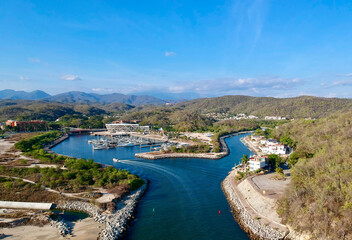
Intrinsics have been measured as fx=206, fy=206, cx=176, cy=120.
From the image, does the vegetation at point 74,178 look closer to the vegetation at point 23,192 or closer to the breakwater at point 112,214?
the vegetation at point 23,192

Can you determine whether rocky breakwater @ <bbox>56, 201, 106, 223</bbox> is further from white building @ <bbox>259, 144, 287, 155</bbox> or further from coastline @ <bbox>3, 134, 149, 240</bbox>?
white building @ <bbox>259, 144, 287, 155</bbox>

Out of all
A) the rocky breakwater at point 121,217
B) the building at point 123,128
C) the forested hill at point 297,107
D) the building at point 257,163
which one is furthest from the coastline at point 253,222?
the forested hill at point 297,107

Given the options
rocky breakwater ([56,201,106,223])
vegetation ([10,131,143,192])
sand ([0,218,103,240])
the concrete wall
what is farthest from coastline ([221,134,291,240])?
the concrete wall

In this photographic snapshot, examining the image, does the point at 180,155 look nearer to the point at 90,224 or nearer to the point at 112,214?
the point at 112,214

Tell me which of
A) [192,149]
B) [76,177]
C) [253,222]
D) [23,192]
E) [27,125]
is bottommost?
[23,192]

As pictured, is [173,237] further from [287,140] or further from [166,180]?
[287,140]

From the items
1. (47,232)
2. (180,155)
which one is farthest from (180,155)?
(47,232)
